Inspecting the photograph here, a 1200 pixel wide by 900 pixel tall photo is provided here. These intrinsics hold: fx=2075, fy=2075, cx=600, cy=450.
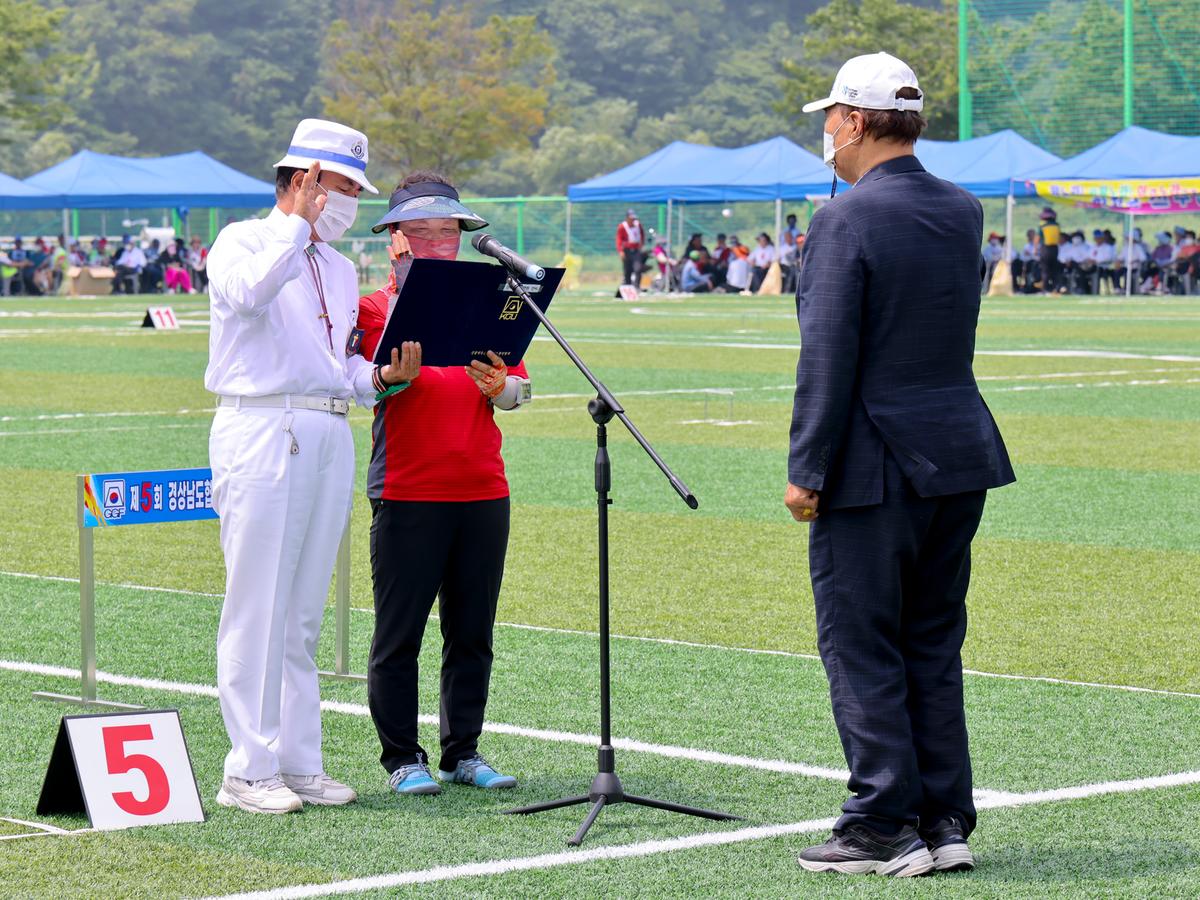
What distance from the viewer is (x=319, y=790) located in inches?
246

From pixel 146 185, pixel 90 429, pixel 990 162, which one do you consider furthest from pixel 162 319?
pixel 990 162

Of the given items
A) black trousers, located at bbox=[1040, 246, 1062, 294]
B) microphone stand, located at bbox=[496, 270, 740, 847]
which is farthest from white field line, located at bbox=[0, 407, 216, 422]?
black trousers, located at bbox=[1040, 246, 1062, 294]

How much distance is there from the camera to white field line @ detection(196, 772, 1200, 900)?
530 centimetres

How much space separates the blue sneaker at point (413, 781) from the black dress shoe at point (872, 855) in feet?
4.39

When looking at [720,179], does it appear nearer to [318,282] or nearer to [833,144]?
[318,282]

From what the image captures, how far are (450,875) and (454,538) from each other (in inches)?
52.5

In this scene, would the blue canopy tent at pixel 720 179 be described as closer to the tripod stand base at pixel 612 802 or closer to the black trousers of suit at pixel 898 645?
the tripod stand base at pixel 612 802

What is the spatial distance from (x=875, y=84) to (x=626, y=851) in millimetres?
2169

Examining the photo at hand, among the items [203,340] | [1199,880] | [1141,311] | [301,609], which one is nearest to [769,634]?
[301,609]

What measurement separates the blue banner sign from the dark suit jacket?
9.08 ft

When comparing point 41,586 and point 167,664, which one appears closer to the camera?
point 167,664

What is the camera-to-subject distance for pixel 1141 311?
40000mm

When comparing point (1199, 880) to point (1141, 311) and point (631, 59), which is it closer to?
point (1141, 311)

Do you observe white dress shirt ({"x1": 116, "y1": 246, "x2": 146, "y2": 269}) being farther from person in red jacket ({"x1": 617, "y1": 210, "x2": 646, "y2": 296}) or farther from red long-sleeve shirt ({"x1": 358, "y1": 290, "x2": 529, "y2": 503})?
red long-sleeve shirt ({"x1": 358, "y1": 290, "x2": 529, "y2": 503})
